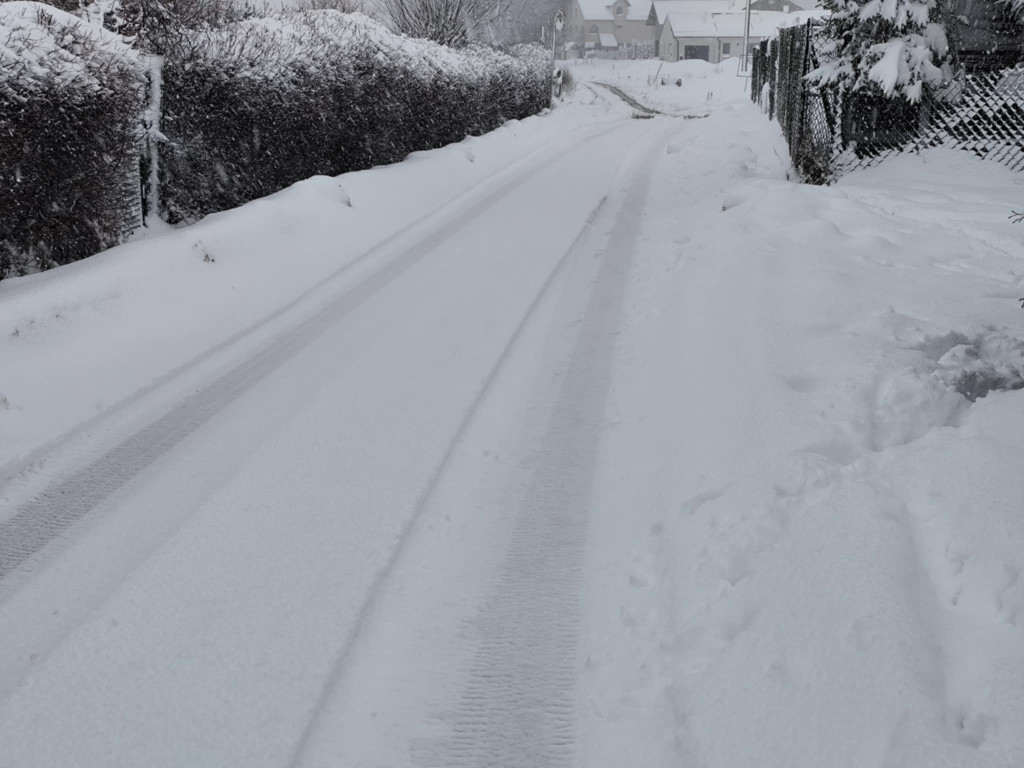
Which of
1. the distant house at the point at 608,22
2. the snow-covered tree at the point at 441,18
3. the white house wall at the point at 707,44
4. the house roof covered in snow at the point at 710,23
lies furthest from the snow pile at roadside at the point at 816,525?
the distant house at the point at 608,22

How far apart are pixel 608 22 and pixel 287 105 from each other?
104 m

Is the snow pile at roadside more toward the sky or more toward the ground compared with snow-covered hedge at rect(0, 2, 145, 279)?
more toward the ground

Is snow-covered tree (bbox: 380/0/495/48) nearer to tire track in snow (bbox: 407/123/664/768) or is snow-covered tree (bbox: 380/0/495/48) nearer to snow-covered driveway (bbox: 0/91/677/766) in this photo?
snow-covered driveway (bbox: 0/91/677/766)

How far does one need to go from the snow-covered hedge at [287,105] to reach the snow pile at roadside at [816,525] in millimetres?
5399

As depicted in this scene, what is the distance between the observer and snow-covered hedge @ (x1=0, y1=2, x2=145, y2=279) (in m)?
6.26

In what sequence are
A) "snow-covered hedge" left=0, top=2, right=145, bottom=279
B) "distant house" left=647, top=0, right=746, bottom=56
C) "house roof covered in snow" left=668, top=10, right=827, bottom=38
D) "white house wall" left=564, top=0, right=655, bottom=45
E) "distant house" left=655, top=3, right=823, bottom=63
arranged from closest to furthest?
"snow-covered hedge" left=0, top=2, right=145, bottom=279 → "house roof covered in snow" left=668, top=10, right=827, bottom=38 → "distant house" left=655, top=3, right=823, bottom=63 → "distant house" left=647, top=0, right=746, bottom=56 → "white house wall" left=564, top=0, right=655, bottom=45

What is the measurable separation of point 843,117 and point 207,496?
11.9 metres

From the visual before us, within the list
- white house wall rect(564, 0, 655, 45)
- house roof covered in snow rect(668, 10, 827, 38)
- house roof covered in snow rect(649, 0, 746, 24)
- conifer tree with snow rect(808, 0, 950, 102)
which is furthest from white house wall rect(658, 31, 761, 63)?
conifer tree with snow rect(808, 0, 950, 102)

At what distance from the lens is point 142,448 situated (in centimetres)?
445

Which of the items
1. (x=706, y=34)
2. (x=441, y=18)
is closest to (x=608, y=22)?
(x=706, y=34)

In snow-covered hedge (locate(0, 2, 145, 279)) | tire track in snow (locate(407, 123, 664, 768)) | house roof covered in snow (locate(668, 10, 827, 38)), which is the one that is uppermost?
house roof covered in snow (locate(668, 10, 827, 38))

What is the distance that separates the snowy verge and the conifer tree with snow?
6678mm

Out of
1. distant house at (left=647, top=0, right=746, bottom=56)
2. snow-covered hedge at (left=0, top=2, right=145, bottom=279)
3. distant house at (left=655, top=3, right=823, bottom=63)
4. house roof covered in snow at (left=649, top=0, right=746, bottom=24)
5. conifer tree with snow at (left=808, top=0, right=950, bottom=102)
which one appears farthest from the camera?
house roof covered in snow at (left=649, top=0, right=746, bottom=24)

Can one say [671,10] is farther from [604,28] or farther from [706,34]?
[604,28]
